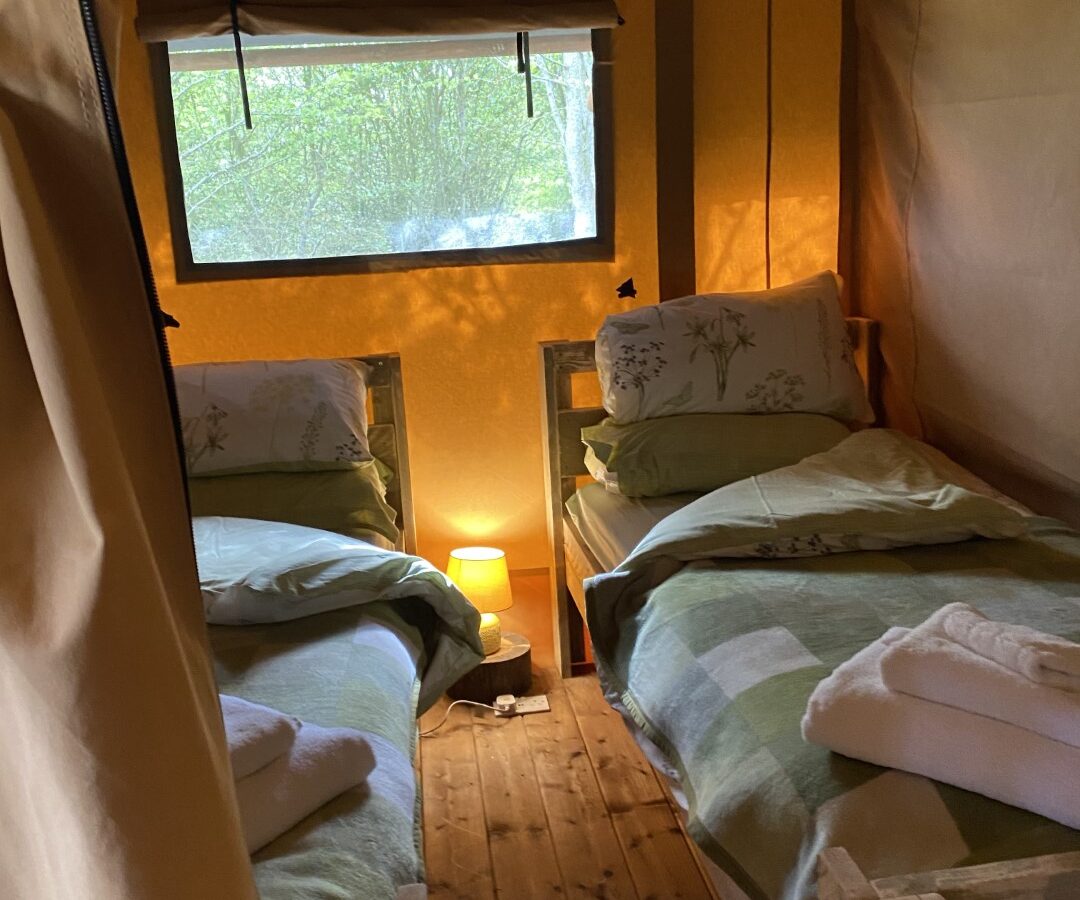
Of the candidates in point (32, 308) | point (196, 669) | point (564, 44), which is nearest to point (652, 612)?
point (196, 669)

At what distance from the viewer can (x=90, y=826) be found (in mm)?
570

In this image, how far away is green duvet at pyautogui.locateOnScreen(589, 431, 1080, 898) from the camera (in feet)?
3.76

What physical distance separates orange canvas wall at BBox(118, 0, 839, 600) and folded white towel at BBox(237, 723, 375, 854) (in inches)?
67.1

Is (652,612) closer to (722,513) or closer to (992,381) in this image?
(722,513)

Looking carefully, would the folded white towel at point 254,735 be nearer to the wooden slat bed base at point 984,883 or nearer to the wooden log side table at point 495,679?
the wooden slat bed base at point 984,883

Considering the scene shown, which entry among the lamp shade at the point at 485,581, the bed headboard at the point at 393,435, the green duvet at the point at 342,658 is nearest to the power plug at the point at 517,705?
the lamp shade at the point at 485,581

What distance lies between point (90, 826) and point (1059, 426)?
2.06 meters

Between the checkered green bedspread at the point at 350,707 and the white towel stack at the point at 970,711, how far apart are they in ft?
1.69

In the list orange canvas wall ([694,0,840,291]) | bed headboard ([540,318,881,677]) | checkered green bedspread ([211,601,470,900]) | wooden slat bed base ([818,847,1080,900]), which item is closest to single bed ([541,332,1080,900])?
wooden slat bed base ([818,847,1080,900])

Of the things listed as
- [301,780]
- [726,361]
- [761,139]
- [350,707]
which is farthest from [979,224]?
[301,780]

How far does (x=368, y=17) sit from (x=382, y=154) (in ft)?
1.11

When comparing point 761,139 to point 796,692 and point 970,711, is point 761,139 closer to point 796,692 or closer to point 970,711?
point 796,692

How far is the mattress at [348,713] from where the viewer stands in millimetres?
1129

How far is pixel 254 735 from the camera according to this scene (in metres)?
1.21
